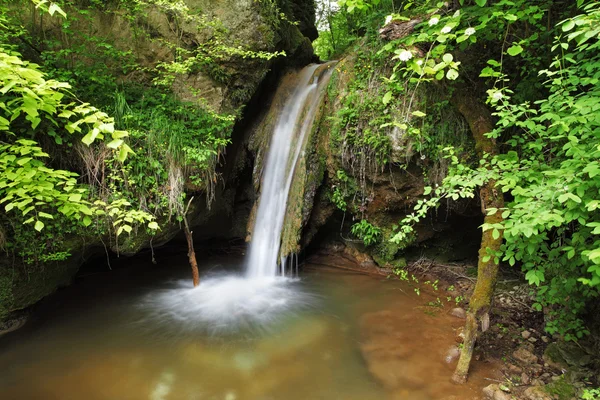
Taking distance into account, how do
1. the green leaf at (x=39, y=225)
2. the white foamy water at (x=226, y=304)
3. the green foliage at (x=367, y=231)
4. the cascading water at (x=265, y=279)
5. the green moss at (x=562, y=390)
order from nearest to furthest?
the green leaf at (x=39, y=225)
the green moss at (x=562, y=390)
the white foamy water at (x=226, y=304)
the cascading water at (x=265, y=279)
the green foliage at (x=367, y=231)

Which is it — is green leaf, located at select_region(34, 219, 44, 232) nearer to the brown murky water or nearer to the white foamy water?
the brown murky water

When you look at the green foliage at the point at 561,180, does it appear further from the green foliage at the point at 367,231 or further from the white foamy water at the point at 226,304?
the white foamy water at the point at 226,304

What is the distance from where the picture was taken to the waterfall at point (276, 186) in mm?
6188

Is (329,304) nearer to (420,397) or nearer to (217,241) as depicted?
(420,397)

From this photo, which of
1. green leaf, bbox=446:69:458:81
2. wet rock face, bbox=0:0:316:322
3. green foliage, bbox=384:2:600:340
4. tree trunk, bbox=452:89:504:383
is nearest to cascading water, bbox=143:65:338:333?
wet rock face, bbox=0:0:316:322

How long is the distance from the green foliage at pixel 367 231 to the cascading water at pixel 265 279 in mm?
1445

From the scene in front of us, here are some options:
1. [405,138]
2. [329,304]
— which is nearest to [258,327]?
[329,304]

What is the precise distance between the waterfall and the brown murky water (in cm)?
148

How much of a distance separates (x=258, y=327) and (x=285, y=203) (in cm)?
243

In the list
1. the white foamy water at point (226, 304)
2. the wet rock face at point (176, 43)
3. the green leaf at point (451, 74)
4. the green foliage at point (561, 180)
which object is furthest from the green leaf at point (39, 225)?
the green leaf at point (451, 74)

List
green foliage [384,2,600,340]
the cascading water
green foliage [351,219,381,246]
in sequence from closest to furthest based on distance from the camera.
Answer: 1. green foliage [384,2,600,340]
2. the cascading water
3. green foliage [351,219,381,246]

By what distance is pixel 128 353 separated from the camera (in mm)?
3934

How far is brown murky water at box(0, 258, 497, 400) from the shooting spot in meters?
3.38

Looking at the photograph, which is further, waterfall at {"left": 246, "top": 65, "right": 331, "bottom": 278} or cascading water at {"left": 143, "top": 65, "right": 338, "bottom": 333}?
waterfall at {"left": 246, "top": 65, "right": 331, "bottom": 278}
